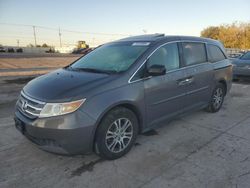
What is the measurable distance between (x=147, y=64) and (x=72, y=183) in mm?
1940

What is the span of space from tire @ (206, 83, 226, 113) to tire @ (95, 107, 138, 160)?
2.51 metres

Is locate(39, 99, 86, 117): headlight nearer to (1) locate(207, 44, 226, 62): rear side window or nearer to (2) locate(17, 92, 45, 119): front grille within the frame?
(2) locate(17, 92, 45, 119): front grille

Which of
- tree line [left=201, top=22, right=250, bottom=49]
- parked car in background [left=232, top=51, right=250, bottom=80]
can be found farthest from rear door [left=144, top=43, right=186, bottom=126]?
tree line [left=201, top=22, right=250, bottom=49]

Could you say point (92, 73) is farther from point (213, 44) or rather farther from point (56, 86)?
point (213, 44)

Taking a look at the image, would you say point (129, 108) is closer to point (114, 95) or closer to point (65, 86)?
point (114, 95)

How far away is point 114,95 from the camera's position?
3062 mm

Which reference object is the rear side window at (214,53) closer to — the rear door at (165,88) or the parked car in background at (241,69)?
the rear door at (165,88)

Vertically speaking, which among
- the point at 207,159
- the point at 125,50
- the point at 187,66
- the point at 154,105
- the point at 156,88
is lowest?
the point at 207,159

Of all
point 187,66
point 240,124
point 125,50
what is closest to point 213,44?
point 187,66

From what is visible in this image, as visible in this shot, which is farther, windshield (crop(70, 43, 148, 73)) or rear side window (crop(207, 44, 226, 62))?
rear side window (crop(207, 44, 226, 62))

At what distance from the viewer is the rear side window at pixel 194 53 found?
4.29m

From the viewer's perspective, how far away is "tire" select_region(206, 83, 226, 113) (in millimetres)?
5199

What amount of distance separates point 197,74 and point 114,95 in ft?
6.82

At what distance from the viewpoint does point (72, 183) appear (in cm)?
272
